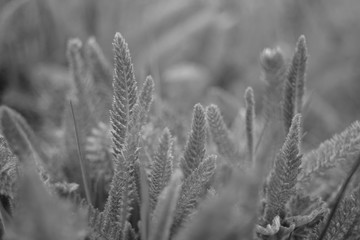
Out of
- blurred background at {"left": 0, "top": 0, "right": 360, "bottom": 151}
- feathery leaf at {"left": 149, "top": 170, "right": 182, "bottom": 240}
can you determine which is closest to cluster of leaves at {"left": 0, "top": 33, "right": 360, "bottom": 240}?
feathery leaf at {"left": 149, "top": 170, "right": 182, "bottom": 240}

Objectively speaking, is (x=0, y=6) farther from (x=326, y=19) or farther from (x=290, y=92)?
(x=326, y=19)

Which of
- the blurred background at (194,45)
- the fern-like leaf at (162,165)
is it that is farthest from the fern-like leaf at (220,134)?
the blurred background at (194,45)

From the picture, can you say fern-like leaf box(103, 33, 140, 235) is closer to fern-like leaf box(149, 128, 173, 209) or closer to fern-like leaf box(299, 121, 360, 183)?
fern-like leaf box(149, 128, 173, 209)

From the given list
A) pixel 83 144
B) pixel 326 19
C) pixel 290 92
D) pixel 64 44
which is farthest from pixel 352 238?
pixel 326 19

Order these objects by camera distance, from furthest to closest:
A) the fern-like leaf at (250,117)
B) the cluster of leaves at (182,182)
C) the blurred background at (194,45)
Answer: the blurred background at (194,45) → the fern-like leaf at (250,117) → the cluster of leaves at (182,182)

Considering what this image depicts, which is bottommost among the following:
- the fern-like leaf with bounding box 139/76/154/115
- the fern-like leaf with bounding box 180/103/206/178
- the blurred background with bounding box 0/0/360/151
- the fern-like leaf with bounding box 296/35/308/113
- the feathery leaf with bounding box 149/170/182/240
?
the feathery leaf with bounding box 149/170/182/240

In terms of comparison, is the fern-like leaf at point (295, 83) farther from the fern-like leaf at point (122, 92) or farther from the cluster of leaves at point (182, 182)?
the fern-like leaf at point (122, 92)

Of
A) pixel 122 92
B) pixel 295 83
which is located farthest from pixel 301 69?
pixel 122 92
